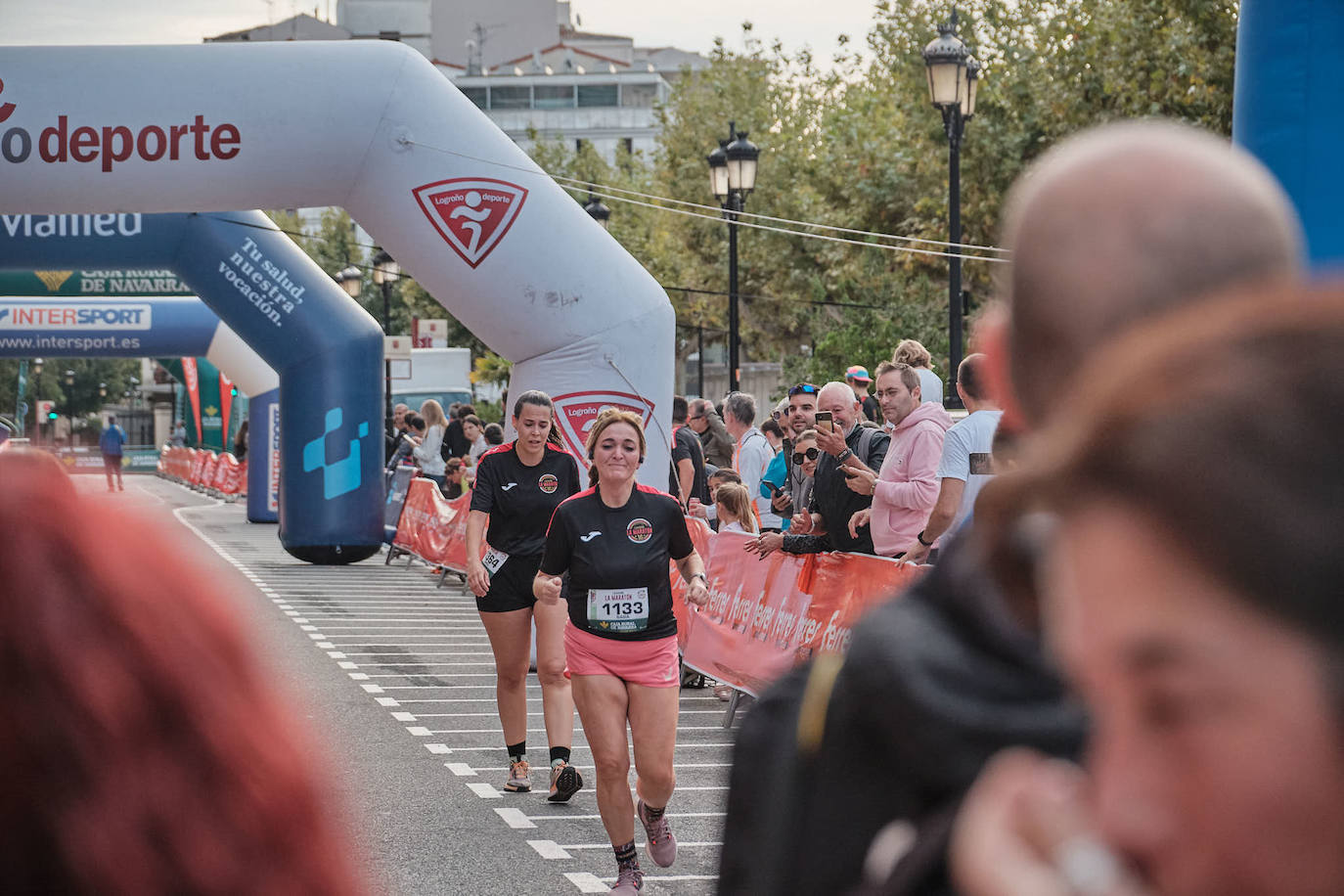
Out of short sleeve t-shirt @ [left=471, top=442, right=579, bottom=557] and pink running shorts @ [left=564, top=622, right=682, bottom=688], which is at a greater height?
short sleeve t-shirt @ [left=471, top=442, right=579, bottom=557]

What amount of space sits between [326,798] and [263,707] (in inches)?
3.0

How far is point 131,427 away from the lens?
9819cm

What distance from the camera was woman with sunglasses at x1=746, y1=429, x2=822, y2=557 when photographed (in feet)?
32.0

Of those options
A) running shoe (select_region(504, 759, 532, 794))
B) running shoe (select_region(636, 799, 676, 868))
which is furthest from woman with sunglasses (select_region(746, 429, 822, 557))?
running shoe (select_region(636, 799, 676, 868))

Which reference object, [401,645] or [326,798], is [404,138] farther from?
[326,798]

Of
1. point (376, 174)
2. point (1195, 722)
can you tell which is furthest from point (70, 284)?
point (1195, 722)

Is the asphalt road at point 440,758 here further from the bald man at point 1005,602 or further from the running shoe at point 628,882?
the bald man at point 1005,602

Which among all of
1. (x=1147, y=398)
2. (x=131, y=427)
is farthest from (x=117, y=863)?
(x=131, y=427)

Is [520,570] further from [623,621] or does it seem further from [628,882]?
[628,882]

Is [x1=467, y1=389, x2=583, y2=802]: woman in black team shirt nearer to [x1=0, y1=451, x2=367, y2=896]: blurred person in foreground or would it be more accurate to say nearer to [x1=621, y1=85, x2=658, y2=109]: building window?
[x1=0, y1=451, x2=367, y2=896]: blurred person in foreground

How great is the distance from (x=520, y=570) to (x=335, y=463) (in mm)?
12964

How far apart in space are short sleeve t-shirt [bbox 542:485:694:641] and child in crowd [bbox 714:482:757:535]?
12.3ft

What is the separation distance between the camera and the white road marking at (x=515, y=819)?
7800 mm

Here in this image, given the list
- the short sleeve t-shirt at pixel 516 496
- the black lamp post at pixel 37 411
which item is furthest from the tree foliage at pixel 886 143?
the short sleeve t-shirt at pixel 516 496
